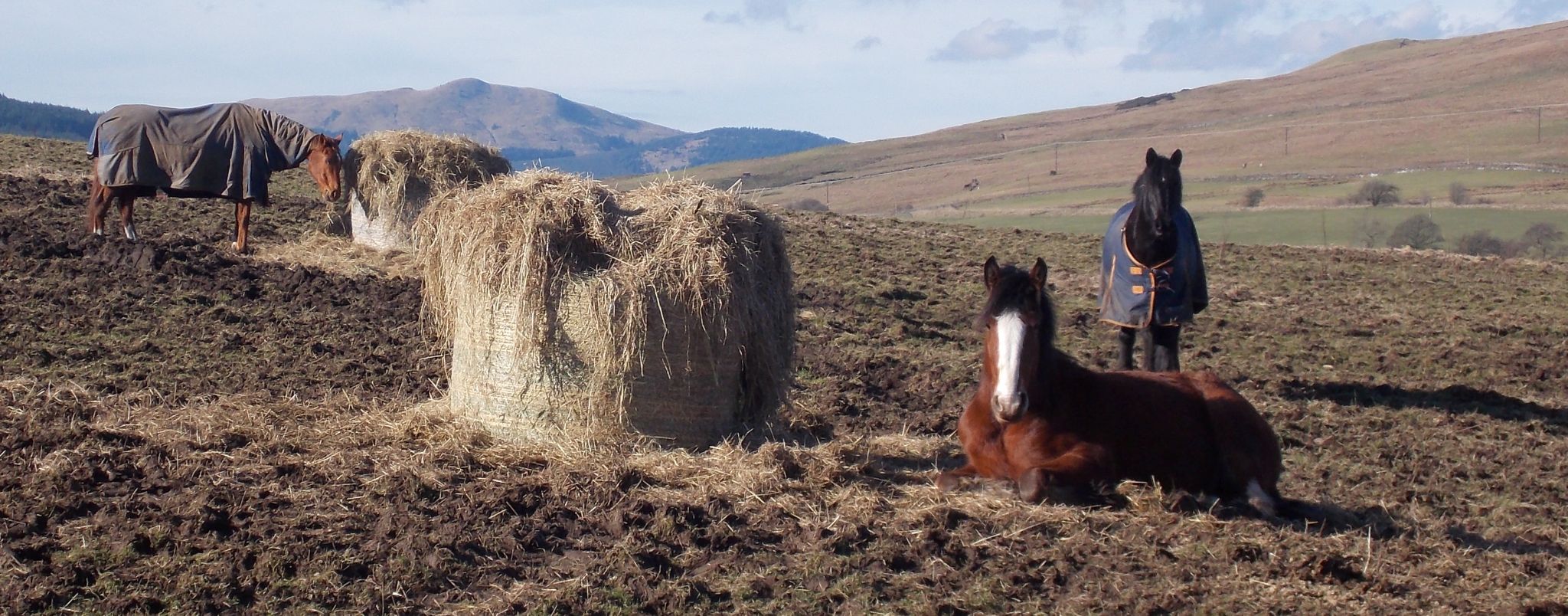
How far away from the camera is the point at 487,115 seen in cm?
15225

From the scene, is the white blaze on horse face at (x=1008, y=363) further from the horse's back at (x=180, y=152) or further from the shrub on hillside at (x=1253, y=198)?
the shrub on hillside at (x=1253, y=198)

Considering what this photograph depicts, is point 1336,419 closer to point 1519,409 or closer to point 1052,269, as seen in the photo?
point 1519,409

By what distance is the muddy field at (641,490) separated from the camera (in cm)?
430

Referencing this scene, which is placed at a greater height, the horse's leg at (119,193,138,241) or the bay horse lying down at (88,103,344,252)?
the bay horse lying down at (88,103,344,252)

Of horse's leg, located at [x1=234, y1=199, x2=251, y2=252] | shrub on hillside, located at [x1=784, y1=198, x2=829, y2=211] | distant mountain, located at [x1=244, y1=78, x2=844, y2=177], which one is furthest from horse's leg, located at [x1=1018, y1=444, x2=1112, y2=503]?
distant mountain, located at [x1=244, y1=78, x2=844, y2=177]

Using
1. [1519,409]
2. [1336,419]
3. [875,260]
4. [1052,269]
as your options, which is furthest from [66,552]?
[1052,269]

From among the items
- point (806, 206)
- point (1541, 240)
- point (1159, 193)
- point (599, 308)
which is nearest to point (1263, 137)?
point (1541, 240)

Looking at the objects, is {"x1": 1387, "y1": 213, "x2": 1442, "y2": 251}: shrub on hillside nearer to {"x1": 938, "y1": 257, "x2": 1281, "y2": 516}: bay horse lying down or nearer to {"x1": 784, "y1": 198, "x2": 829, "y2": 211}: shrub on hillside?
{"x1": 784, "y1": 198, "x2": 829, "y2": 211}: shrub on hillside

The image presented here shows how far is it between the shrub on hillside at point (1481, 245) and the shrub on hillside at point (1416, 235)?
61cm

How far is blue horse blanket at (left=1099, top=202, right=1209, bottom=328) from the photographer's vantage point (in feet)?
26.7

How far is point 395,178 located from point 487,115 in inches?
5703

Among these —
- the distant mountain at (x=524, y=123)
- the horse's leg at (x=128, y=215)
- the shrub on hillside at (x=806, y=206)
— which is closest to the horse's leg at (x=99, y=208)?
the horse's leg at (x=128, y=215)

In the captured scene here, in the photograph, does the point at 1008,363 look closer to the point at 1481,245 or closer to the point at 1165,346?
the point at 1165,346

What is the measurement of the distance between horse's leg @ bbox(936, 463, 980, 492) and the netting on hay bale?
1.27 meters
